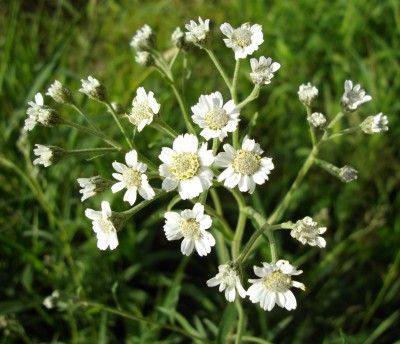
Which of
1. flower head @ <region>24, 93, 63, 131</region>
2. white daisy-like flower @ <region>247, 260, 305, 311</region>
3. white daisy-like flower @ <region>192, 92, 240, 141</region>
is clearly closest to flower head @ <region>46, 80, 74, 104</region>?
flower head @ <region>24, 93, 63, 131</region>

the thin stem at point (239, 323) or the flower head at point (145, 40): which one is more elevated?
the flower head at point (145, 40)

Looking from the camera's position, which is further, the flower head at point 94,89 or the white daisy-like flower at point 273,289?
the flower head at point 94,89

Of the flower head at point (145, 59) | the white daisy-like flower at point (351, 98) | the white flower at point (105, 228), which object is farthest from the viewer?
the flower head at point (145, 59)

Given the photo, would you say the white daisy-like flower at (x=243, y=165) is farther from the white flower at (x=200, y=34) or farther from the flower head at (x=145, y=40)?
the flower head at (x=145, y=40)

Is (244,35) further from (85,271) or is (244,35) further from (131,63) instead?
(131,63)

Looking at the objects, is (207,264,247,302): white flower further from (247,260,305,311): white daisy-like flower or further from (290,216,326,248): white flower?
(290,216,326,248): white flower

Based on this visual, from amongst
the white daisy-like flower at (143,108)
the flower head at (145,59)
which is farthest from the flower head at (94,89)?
the flower head at (145,59)
